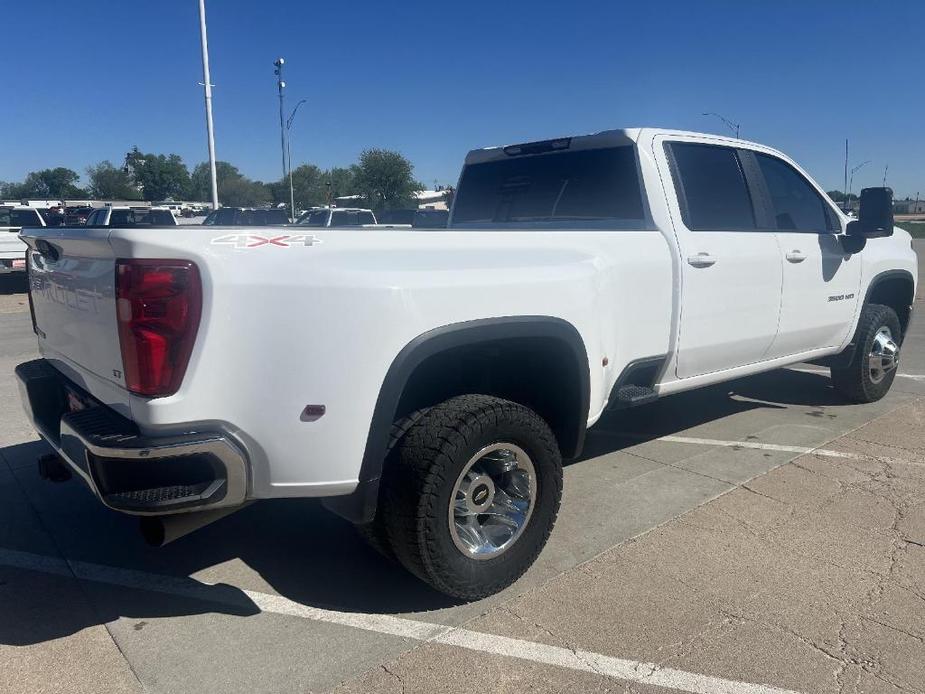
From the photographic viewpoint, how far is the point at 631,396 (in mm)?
3914

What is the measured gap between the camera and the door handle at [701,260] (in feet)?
13.5

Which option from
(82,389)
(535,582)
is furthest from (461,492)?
(82,389)

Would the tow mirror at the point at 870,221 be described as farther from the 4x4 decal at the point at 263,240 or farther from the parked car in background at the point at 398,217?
the parked car in background at the point at 398,217

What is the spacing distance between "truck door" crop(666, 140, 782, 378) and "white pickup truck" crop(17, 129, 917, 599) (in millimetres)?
15

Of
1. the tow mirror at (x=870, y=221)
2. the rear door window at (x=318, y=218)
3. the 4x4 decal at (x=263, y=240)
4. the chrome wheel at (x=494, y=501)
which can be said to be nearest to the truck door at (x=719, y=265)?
the tow mirror at (x=870, y=221)

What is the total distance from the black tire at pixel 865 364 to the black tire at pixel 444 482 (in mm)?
3855

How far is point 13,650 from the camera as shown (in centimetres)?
285

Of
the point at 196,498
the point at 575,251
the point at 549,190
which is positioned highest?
the point at 549,190

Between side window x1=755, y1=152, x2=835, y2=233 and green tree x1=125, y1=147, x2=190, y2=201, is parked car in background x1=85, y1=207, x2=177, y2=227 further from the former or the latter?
green tree x1=125, y1=147, x2=190, y2=201

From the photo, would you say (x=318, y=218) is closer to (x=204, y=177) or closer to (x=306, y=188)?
(x=306, y=188)

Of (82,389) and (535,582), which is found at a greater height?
(82,389)

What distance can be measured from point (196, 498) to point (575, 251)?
1.97 meters

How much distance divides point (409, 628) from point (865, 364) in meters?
4.67

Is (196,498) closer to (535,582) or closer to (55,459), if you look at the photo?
(55,459)
